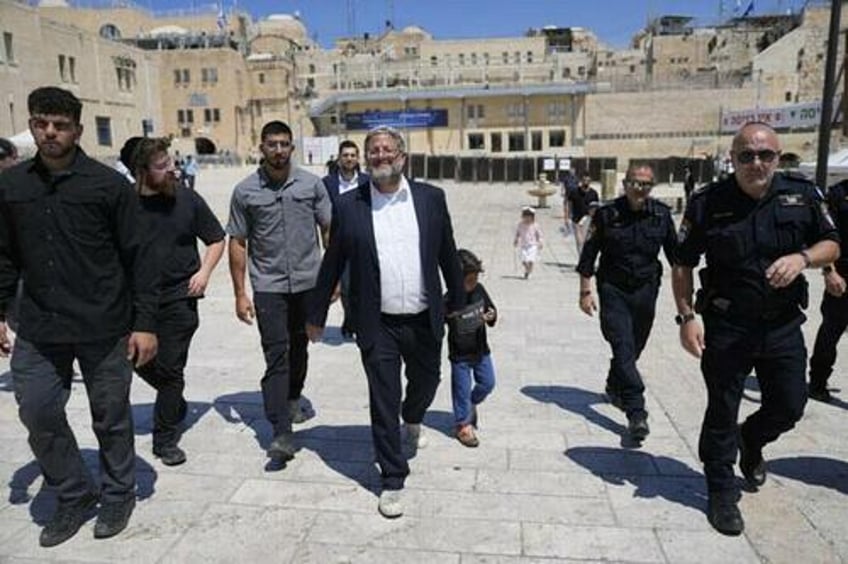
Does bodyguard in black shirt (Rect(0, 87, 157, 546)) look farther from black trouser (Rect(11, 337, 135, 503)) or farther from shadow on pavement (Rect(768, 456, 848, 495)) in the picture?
shadow on pavement (Rect(768, 456, 848, 495))

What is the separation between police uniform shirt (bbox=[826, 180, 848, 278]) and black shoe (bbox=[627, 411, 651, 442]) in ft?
6.42

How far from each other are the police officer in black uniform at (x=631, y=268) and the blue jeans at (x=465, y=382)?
2.84ft

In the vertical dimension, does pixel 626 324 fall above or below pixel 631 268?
below

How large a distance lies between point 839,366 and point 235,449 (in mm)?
5455

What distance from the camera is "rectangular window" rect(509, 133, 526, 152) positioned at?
190 feet

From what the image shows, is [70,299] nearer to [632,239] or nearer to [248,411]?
[248,411]

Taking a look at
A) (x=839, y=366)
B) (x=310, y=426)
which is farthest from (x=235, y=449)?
(x=839, y=366)

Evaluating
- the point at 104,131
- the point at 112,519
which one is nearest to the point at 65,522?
the point at 112,519

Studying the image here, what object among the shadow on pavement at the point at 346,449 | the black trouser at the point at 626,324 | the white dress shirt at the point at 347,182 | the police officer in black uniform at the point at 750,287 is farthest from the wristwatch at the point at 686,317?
the white dress shirt at the point at 347,182

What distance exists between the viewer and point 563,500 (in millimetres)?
3807

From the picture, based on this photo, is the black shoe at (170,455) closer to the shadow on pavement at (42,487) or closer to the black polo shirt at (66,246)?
the shadow on pavement at (42,487)

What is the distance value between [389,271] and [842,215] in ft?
11.6

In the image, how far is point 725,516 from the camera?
136 inches

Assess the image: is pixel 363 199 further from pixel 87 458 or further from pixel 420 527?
pixel 87 458
